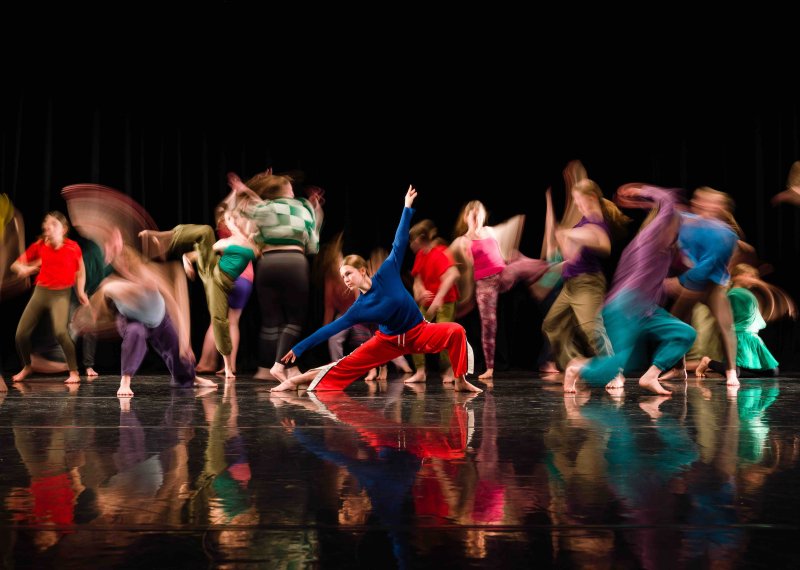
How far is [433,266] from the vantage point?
6.68 metres

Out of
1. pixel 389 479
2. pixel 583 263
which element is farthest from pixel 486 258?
pixel 389 479

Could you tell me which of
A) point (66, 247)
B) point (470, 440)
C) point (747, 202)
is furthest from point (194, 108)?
point (470, 440)

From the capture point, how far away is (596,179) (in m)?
8.90

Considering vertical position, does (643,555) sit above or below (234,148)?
below

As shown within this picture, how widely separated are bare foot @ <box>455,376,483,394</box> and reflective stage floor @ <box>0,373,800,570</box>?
1177 millimetres

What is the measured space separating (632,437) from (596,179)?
6.00m

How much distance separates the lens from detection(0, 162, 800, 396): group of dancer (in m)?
5.21

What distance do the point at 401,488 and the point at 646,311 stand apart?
332cm

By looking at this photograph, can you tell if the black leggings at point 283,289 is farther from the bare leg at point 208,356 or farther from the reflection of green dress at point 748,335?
the reflection of green dress at point 748,335

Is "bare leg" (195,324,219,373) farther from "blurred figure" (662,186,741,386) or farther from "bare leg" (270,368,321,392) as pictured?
"blurred figure" (662,186,741,386)

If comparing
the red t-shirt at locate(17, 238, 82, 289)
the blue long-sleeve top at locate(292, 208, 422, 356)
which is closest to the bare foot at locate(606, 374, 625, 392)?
the blue long-sleeve top at locate(292, 208, 422, 356)

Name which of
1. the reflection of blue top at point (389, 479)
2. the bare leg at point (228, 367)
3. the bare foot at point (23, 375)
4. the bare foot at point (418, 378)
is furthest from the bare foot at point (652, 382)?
the bare foot at point (23, 375)

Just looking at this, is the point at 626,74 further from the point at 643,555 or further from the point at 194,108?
the point at 643,555

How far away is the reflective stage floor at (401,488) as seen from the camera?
64.3 inches
